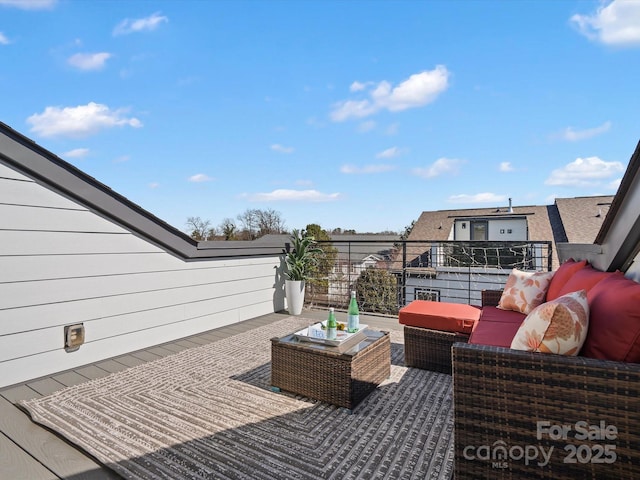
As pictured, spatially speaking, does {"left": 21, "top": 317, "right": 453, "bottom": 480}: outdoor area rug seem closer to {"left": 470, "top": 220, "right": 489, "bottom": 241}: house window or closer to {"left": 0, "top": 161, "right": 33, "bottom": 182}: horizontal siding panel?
{"left": 0, "top": 161, "right": 33, "bottom": 182}: horizontal siding panel

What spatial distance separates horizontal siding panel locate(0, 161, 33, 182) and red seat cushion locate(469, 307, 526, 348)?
137 inches

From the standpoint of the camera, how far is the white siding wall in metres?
2.52

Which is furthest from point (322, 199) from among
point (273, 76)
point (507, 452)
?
point (507, 452)

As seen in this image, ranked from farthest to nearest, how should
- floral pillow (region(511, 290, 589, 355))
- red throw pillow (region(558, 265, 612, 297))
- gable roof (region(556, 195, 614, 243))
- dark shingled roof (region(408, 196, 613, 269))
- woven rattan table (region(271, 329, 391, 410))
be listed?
dark shingled roof (region(408, 196, 613, 269))
gable roof (region(556, 195, 614, 243))
woven rattan table (region(271, 329, 391, 410))
red throw pillow (region(558, 265, 612, 297))
floral pillow (region(511, 290, 589, 355))

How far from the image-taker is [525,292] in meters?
2.86

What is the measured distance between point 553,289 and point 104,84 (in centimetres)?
697

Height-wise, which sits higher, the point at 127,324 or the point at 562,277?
the point at 562,277

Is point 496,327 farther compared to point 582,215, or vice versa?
point 582,215

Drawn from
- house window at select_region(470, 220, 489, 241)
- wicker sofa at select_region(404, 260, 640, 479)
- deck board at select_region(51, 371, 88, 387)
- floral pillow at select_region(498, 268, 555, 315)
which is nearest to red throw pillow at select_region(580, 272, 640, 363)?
wicker sofa at select_region(404, 260, 640, 479)

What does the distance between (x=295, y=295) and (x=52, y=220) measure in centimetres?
287

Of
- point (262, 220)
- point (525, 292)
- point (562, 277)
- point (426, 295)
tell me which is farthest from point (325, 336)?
point (262, 220)

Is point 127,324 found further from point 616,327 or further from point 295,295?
point 616,327

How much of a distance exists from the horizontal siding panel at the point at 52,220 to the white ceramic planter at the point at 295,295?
2258 mm

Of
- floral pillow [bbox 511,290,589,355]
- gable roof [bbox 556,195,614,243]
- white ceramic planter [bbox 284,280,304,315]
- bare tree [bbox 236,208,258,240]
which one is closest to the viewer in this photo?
floral pillow [bbox 511,290,589,355]
